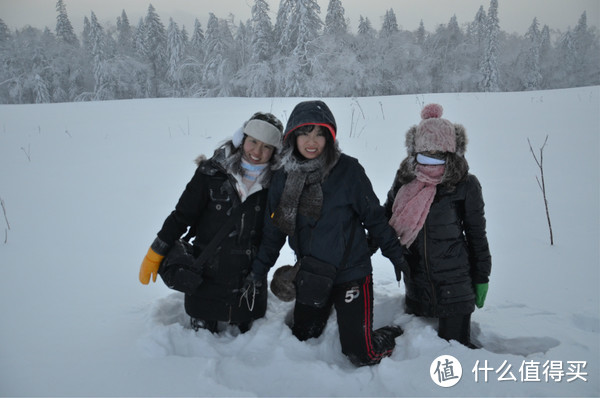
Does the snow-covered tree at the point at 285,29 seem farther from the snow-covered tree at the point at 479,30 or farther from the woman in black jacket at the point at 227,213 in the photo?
the woman in black jacket at the point at 227,213

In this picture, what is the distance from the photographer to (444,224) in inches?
91.1

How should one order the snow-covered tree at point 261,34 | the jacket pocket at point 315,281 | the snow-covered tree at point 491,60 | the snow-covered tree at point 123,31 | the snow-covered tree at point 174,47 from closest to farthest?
the jacket pocket at point 315,281 → the snow-covered tree at point 261,34 → the snow-covered tree at point 174,47 → the snow-covered tree at point 491,60 → the snow-covered tree at point 123,31

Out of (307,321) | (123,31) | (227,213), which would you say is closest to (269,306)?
(307,321)

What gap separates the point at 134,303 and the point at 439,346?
93.7 inches

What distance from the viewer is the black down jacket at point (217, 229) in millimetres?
2369

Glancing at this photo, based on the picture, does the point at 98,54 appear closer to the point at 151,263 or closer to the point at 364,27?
the point at 364,27

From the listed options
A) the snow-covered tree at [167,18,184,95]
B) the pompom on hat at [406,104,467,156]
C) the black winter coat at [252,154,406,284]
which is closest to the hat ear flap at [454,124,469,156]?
the pompom on hat at [406,104,467,156]

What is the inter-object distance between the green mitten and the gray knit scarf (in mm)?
1280

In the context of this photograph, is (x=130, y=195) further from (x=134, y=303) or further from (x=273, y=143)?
(x=273, y=143)

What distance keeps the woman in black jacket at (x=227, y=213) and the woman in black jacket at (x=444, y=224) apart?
3.36ft

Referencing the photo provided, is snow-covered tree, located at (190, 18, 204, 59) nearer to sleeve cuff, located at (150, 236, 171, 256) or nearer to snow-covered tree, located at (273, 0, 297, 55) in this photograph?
snow-covered tree, located at (273, 0, 297, 55)

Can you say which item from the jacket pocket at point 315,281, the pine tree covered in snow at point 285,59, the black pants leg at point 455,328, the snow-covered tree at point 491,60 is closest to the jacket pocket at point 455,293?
the black pants leg at point 455,328

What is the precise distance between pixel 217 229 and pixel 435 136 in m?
1.67

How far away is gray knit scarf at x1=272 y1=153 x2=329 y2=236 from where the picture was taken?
86.2 inches
